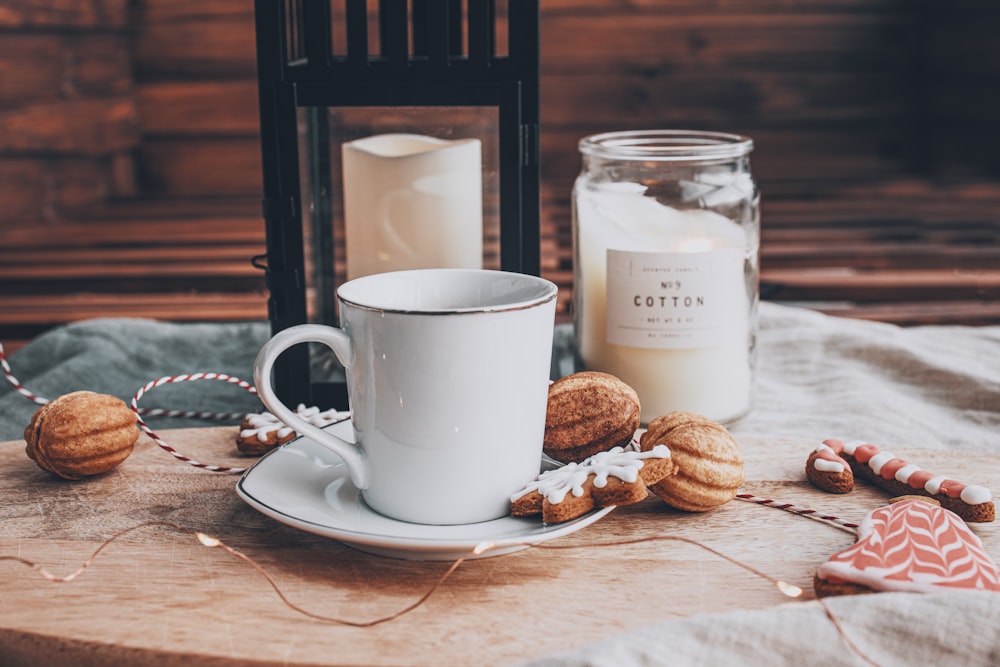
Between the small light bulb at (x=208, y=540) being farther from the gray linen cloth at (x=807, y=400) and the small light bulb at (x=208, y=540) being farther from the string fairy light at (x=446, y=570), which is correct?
the gray linen cloth at (x=807, y=400)

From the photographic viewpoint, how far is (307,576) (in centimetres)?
50

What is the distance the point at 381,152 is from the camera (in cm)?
76

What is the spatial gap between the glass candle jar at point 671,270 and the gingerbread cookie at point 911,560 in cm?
24

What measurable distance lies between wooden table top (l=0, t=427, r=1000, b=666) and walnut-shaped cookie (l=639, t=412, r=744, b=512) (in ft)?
0.04

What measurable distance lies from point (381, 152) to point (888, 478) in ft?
1.39

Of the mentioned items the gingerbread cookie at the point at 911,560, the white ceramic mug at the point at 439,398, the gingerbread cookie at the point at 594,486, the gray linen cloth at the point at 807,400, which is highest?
the white ceramic mug at the point at 439,398

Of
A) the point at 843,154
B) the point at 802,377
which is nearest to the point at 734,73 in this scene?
the point at 843,154

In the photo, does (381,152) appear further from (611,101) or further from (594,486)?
(611,101)

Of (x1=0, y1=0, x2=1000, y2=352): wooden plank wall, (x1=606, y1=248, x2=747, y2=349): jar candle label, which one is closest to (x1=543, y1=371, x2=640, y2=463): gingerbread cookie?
(x1=606, y1=248, x2=747, y2=349): jar candle label

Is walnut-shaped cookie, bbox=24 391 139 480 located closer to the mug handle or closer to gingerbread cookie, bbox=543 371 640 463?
the mug handle

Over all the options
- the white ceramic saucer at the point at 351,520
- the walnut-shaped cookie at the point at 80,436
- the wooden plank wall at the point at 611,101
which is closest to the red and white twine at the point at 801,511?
the white ceramic saucer at the point at 351,520

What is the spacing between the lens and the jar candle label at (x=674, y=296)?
718 millimetres

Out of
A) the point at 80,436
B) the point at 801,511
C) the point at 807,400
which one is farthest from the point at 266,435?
the point at 807,400

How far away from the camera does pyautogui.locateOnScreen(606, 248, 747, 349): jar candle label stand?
2.35ft
